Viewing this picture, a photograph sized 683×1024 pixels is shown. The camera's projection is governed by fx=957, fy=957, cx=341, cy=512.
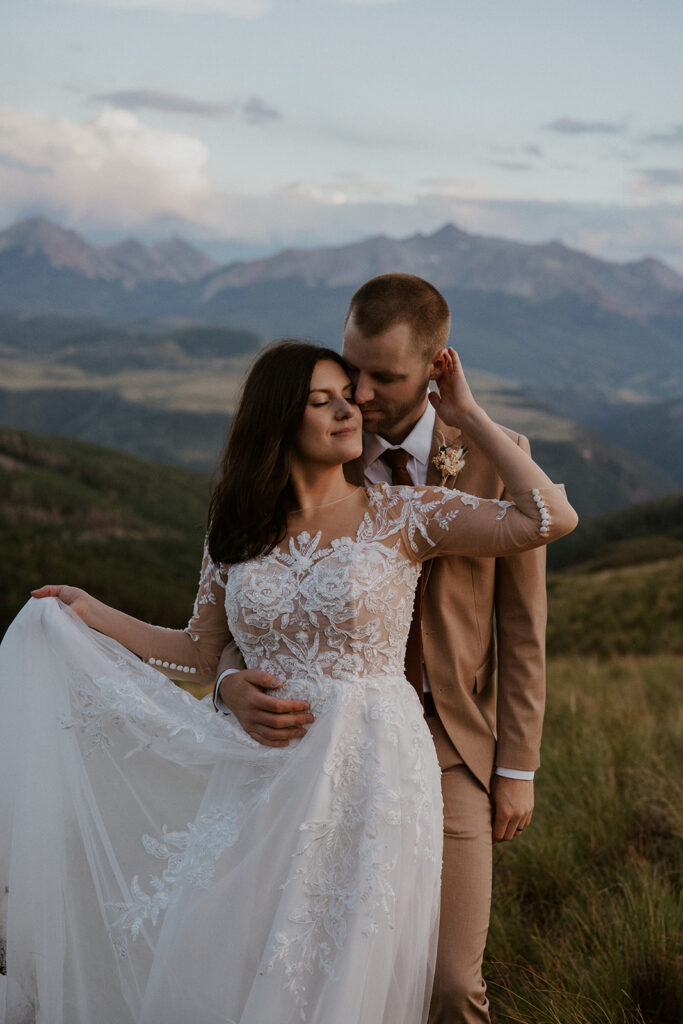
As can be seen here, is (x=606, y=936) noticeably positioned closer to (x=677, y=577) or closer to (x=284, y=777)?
(x=284, y=777)

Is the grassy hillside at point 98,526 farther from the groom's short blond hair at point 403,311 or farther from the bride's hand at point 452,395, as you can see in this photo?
the bride's hand at point 452,395

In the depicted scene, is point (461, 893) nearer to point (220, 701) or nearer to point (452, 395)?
point (220, 701)

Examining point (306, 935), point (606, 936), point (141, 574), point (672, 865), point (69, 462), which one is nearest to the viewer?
point (306, 935)

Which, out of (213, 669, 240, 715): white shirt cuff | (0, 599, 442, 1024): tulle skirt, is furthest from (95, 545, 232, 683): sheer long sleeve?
(213, 669, 240, 715): white shirt cuff

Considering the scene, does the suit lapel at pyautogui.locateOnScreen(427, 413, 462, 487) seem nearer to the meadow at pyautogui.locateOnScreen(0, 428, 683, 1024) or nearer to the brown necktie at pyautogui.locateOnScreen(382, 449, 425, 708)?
the brown necktie at pyautogui.locateOnScreen(382, 449, 425, 708)

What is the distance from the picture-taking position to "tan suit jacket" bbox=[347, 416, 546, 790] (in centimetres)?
359

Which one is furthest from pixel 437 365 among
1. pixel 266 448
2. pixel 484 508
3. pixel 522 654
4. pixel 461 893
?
pixel 461 893

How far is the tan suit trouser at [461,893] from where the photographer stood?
131 inches

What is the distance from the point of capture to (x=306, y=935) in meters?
3.06

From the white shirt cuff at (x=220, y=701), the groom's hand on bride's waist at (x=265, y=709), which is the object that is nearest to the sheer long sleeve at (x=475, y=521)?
the groom's hand on bride's waist at (x=265, y=709)

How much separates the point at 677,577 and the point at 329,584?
33.8 meters

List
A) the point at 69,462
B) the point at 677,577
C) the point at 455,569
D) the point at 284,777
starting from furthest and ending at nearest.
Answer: the point at 69,462, the point at 677,577, the point at 455,569, the point at 284,777

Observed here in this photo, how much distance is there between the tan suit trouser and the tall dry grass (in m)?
0.26

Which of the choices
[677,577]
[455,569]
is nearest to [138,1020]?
[455,569]
